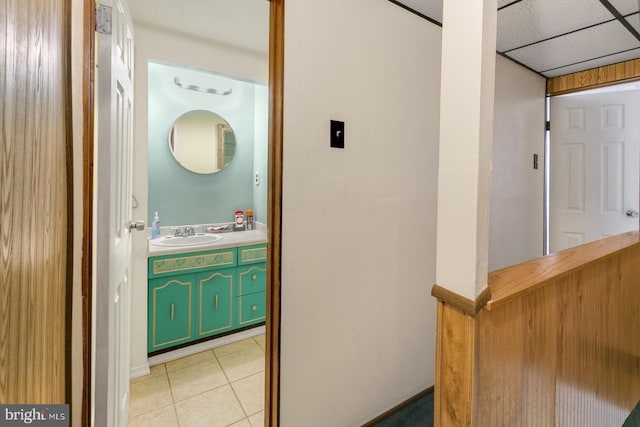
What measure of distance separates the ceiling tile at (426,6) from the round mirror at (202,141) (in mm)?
1937

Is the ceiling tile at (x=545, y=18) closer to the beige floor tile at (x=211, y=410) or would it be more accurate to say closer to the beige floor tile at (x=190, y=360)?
the beige floor tile at (x=211, y=410)

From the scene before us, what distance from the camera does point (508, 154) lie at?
2404mm

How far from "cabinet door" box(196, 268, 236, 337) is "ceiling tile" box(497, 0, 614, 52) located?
2.62 meters

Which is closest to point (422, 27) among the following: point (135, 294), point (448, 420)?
point (448, 420)

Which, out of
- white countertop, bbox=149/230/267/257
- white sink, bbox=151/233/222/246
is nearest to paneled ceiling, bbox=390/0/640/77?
white countertop, bbox=149/230/267/257

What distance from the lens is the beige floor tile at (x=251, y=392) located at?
69.6 inches

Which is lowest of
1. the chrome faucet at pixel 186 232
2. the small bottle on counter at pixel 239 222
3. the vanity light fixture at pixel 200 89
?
the chrome faucet at pixel 186 232

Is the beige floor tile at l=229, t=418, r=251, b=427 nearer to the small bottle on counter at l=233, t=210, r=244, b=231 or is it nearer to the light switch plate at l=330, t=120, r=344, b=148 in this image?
the light switch plate at l=330, t=120, r=344, b=148

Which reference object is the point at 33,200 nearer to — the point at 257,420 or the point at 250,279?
the point at 257,420

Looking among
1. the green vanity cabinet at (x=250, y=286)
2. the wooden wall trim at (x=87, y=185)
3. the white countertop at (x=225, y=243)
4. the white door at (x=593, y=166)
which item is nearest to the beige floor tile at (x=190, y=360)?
the green vanity cabinet at (x=250, y=286)

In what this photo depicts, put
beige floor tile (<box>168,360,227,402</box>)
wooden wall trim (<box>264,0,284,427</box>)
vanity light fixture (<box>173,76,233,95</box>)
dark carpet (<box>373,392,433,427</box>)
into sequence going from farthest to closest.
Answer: vanity light fixture (<box>173,76,233,95</box>)
beige floor tile (<box>168,360,227,402</box>)
dark carpet (<box>373,392,433,427</box>)
wooden wall trim (<box>264,0,284,427</box>)

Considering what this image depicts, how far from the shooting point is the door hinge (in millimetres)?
873

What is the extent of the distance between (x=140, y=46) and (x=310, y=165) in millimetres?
1571

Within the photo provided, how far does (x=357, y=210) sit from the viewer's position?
4.99 ft
